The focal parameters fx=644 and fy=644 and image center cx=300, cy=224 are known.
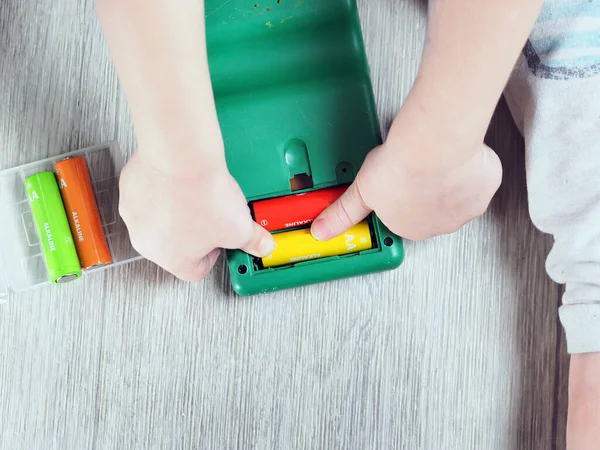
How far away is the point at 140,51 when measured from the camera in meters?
0.54

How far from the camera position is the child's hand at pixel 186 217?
616 millimetres

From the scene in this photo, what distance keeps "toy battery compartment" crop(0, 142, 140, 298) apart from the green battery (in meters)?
0.03

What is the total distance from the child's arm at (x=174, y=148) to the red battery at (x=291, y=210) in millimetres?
28

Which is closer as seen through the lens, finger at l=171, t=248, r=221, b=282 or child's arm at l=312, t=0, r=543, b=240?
child's arm at l=312, t=0, r=543, b=240

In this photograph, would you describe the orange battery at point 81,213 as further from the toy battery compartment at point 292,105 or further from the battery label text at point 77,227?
the toy battery compartment at point 292,105

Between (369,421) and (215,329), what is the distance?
0.69 feet

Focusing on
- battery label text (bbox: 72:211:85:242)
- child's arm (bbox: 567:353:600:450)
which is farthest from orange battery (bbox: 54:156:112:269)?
child's arm (bbox: 567:353:600:450)

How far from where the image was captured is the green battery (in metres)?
0.72

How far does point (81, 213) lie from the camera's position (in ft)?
2.40

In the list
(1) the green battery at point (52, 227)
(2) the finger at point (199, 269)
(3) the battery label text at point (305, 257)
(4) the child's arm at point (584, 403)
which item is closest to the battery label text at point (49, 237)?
(1) the green battery at point (52, 227)

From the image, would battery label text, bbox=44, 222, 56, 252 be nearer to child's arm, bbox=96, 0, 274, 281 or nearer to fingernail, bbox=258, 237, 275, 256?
child's arm, bbox=96, 0, 274, 281

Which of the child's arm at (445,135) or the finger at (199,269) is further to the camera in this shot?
the finger at (199,269)

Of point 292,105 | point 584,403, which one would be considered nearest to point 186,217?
point 292,105

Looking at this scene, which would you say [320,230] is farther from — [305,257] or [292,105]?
[292,105]
